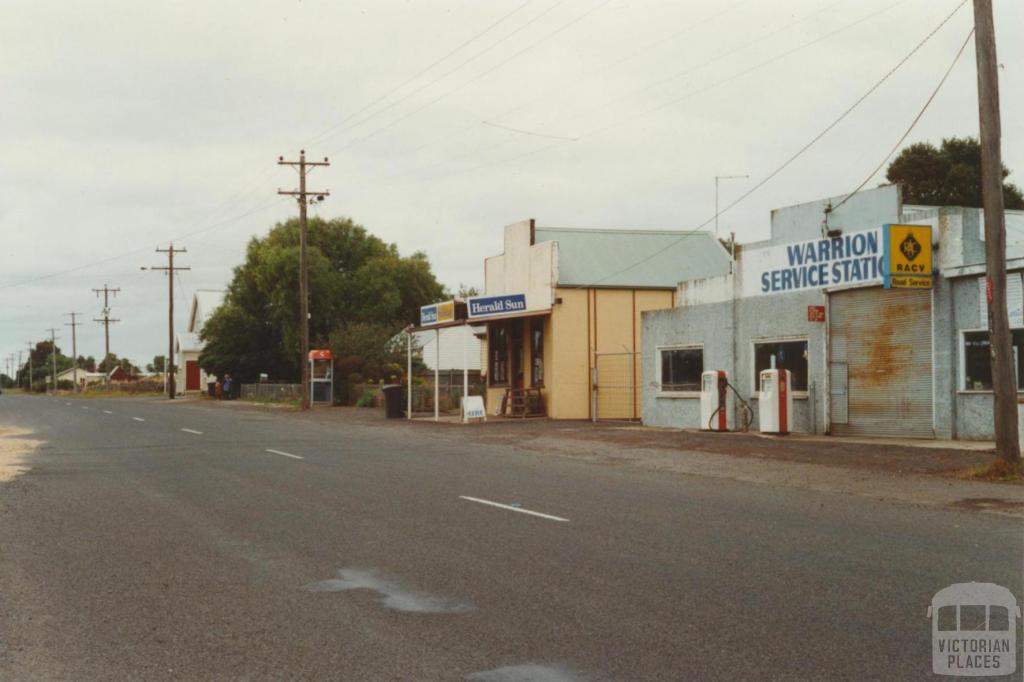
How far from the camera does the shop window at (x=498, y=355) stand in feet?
124

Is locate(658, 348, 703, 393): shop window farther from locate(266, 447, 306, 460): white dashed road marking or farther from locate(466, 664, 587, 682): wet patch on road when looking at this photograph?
locate(466, 664, 587, 682): wet patch on road

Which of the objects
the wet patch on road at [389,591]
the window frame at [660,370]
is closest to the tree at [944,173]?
the window frame at [660,370]

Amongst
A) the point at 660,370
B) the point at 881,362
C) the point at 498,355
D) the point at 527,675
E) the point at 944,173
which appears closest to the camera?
the point at 527,675

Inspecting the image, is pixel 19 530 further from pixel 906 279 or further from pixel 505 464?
pixel 906 279

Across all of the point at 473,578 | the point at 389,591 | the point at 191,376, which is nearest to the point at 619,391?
the point at 473,578

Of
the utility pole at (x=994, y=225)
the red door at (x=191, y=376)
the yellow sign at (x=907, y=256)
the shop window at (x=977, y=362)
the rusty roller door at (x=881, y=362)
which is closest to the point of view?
the utility pole at (x=994, y=225)

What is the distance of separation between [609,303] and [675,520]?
928 inches

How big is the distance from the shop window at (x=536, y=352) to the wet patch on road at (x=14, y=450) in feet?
50.7

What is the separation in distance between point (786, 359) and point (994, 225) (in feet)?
28.9

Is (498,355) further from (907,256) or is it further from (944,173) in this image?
(944,173)

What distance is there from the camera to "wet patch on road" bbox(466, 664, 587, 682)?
554cm

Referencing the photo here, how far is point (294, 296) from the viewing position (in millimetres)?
65000

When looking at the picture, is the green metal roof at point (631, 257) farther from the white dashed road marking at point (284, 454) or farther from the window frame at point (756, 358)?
the white dashed road marking at point (284, 454)

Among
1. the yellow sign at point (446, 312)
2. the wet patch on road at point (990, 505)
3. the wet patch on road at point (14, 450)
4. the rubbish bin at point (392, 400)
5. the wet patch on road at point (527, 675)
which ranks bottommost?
the wet patch on road at point (527, 675)
